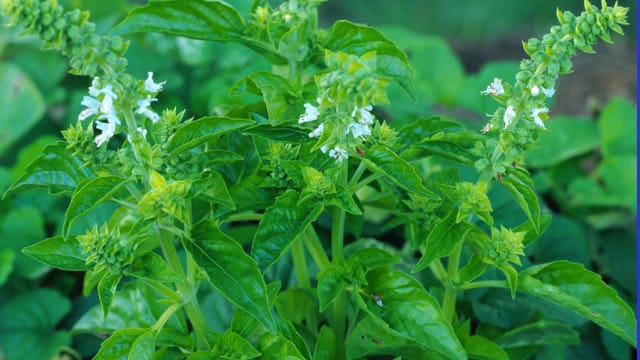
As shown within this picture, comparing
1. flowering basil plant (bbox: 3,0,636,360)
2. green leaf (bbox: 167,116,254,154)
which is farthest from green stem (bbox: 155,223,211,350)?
green leaf (bbox: 167,116,254,154)

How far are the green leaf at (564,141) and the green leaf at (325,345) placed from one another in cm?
93

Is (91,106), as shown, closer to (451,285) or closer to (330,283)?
(330,283)

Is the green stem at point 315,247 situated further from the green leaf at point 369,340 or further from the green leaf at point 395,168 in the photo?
the green leaf at point 395,168

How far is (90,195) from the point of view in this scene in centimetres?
94

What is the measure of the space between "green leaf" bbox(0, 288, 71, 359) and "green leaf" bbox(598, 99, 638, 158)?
1.29 meters

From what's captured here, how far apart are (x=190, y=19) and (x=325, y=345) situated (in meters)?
0.48

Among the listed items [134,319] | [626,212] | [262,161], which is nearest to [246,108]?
[262,161]

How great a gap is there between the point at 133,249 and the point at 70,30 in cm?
27

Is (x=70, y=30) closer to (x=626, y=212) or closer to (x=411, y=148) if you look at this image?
(x=411, y=148)

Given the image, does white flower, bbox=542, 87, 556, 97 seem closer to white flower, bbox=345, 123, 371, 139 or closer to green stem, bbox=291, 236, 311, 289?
white flower, bbox=345, 123, 371, 139

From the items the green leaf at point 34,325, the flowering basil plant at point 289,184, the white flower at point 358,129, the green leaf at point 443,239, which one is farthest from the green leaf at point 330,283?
the green leaf at point 34,325

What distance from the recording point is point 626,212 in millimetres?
1935

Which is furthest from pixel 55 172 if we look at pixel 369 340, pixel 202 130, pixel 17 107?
pixel 17 107

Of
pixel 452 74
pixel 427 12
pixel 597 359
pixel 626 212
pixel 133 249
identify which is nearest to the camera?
pixel 133 249
